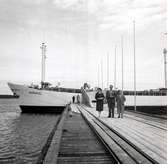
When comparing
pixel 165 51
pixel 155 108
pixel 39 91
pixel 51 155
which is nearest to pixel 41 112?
pixel 39 91

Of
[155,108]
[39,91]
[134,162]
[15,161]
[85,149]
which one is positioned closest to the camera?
[134,162]

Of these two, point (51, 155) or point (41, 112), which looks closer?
point (51, 155)

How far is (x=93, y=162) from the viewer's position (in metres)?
6.45

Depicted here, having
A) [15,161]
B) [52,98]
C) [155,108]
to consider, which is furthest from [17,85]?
[15,161]

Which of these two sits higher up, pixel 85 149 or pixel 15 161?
pixel 85 149

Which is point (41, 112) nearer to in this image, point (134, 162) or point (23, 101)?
point (23, 101)

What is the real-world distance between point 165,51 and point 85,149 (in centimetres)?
6534

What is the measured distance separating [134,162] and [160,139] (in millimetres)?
3298

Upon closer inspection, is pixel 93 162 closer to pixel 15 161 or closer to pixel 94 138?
pixel 94 138

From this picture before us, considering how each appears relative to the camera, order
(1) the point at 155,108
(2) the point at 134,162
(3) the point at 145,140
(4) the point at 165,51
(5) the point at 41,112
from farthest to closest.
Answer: (4) the point at 165,51 → (5) the point at 41,112 → (1) the point at 155,108 → (3) the point at 145,140 → (2) the point at 134,162

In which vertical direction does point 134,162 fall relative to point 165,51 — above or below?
below

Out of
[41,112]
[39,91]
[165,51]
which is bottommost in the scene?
[41,112]

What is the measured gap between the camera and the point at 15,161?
33.1ft

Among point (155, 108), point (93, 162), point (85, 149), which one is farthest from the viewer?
point (155, 108)
